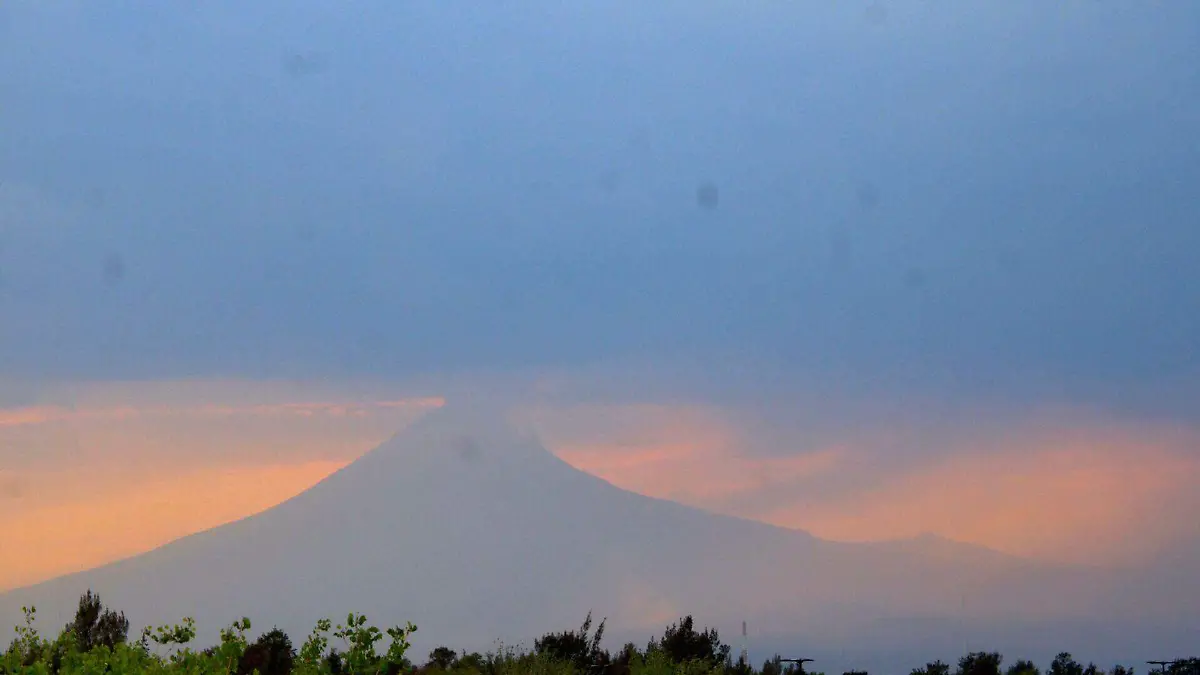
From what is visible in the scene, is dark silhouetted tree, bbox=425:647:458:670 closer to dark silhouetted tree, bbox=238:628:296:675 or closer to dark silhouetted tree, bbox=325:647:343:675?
dark silhouetted tree, bbox=238:628:296:675

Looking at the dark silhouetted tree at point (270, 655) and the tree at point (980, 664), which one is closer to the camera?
the dark silhouetted tree at point (270, 655)

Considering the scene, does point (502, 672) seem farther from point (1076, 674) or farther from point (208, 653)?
point (1076, 674)

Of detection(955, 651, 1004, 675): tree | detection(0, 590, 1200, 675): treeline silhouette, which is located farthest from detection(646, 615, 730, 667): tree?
detection(955, 651, 1004, 675): tree

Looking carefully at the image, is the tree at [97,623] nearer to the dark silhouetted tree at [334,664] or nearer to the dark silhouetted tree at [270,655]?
the dark silhouetted tree at [270,655]

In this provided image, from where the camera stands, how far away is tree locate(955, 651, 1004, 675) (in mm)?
28953

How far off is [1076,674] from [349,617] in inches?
1022

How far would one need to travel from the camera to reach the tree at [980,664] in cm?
2895

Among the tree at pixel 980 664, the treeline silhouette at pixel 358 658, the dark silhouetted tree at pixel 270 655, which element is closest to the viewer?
the treeline silhouette at pixel 358 658

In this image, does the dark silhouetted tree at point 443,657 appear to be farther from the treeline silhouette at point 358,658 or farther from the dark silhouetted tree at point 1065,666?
the dark silhouetted tree at point 1065,666

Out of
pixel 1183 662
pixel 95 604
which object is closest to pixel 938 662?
pixel 1183 662

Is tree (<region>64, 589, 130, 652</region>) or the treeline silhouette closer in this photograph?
the treeline silhouette

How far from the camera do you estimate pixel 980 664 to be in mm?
29203

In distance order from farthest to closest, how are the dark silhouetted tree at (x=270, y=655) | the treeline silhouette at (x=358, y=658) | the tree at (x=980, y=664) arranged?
the tree at (x=980, y=664)
the dark silhouetted tree at (x=270, y=655)
the treeline silhouette at (x=358, y=658)

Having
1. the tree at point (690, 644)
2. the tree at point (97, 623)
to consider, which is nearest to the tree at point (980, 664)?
the tree at point (690, 644)
